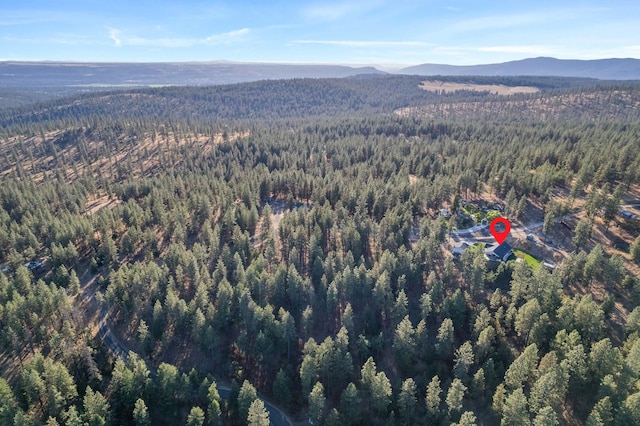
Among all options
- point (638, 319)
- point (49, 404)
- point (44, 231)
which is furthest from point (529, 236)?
point (44, 231)

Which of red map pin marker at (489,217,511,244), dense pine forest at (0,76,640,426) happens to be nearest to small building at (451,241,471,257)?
dense pine forest at (0,76,640,426)

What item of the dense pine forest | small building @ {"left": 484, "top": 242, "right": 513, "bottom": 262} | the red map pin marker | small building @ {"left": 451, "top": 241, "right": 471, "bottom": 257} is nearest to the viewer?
the dense pine forest

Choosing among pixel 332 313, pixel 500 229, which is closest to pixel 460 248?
pixel 500 229

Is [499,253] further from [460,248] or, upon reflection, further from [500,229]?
[500,229]

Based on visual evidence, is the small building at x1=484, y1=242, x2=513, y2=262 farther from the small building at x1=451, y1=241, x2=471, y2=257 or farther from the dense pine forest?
the small building at x1=451, y1=241, x2=471, y2=257

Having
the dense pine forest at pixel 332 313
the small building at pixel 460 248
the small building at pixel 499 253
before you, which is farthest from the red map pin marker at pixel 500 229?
the small building at pixel 460 248
